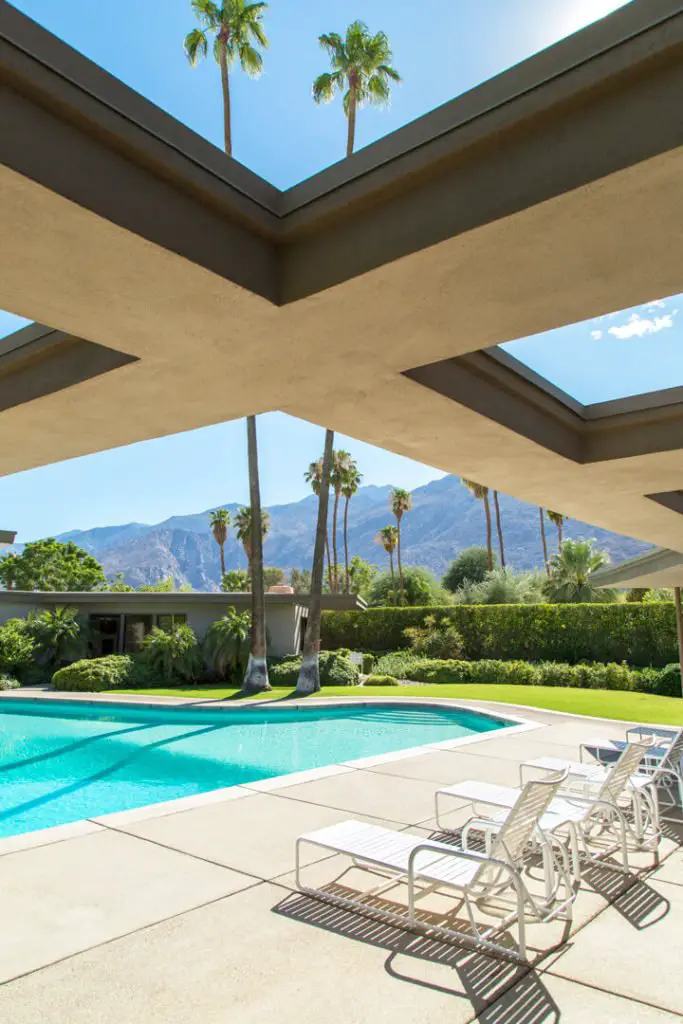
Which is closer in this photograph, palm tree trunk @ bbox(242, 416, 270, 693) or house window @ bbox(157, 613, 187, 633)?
palm tree trunk @ bbox(242, 416, 270, 693)

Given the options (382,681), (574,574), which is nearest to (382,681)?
(382,681)

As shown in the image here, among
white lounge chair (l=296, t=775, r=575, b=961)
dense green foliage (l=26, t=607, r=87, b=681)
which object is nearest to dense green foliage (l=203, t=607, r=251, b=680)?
dense green foliage (l=26, t=607, r=87, b=681)

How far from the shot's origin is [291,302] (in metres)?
2.94

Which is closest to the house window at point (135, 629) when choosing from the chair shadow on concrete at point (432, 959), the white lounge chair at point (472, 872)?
the white lounge chair at point (472, 872)

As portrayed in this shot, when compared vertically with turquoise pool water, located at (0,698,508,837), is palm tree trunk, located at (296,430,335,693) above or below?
above

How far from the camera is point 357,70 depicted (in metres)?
21.2

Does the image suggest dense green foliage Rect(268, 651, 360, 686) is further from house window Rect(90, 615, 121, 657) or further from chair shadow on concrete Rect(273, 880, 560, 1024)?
chair shadow on concrete Rect(273, 880, 560, 1024)

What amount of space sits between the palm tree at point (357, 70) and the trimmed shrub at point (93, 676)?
1729 cm

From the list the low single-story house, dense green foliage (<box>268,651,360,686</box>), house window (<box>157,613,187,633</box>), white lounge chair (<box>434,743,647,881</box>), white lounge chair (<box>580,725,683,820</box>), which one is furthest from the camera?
house window (<box>157,613,187,633</box>)

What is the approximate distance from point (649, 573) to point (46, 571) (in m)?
56.3

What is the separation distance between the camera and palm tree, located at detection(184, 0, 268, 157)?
68.0 feet

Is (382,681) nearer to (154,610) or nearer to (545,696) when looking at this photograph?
(545,696)

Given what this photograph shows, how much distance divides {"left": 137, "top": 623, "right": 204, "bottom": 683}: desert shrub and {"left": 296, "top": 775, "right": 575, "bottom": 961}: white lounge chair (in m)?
19.1

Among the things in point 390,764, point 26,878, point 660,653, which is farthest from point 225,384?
point 660,653
